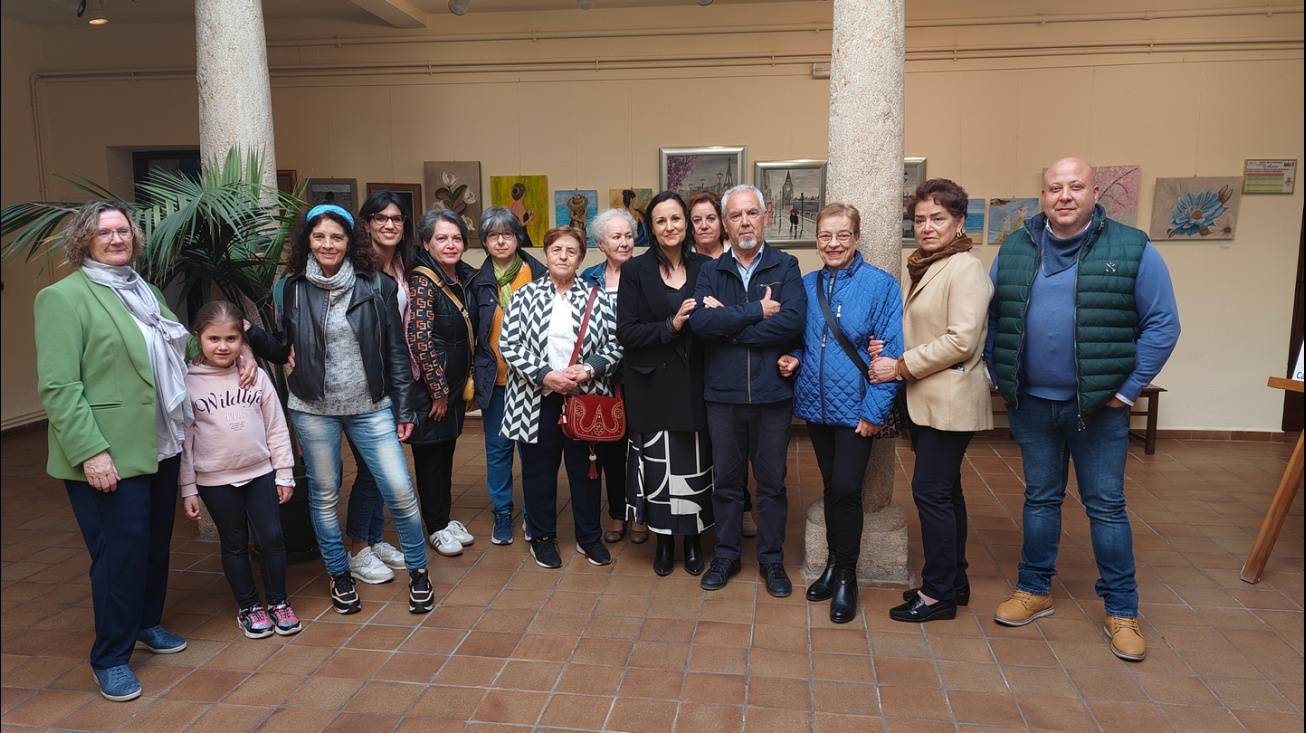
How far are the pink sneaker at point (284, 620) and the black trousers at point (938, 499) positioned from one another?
2755 mm

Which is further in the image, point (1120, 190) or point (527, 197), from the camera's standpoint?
point (527, 197)

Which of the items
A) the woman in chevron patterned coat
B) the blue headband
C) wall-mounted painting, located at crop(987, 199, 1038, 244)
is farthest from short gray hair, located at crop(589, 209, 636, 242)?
wall-mounted painting, located at crop(987, 199, 1038, 244)

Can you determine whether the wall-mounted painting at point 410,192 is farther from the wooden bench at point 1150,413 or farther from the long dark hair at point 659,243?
the wooden bench at point 1150,413

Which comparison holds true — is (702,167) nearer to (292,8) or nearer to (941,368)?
(292,8)

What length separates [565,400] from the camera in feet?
14.3

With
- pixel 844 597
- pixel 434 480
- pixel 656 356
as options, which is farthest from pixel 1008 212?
pixel 434 480

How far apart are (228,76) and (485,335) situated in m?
2.09

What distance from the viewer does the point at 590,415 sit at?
4293 millimetres

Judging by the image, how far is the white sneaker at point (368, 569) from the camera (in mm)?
4375

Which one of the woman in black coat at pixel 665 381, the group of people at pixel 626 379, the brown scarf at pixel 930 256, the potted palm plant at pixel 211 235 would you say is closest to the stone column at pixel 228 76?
the potted palm plant at pixel 211 235

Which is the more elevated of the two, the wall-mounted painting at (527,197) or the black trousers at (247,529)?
the wall-mounted painting at (527,197)

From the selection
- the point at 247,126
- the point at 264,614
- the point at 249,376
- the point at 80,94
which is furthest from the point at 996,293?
the point at 80,94

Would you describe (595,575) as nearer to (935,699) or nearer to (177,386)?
(935,699)

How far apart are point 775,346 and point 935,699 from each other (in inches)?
62.4
